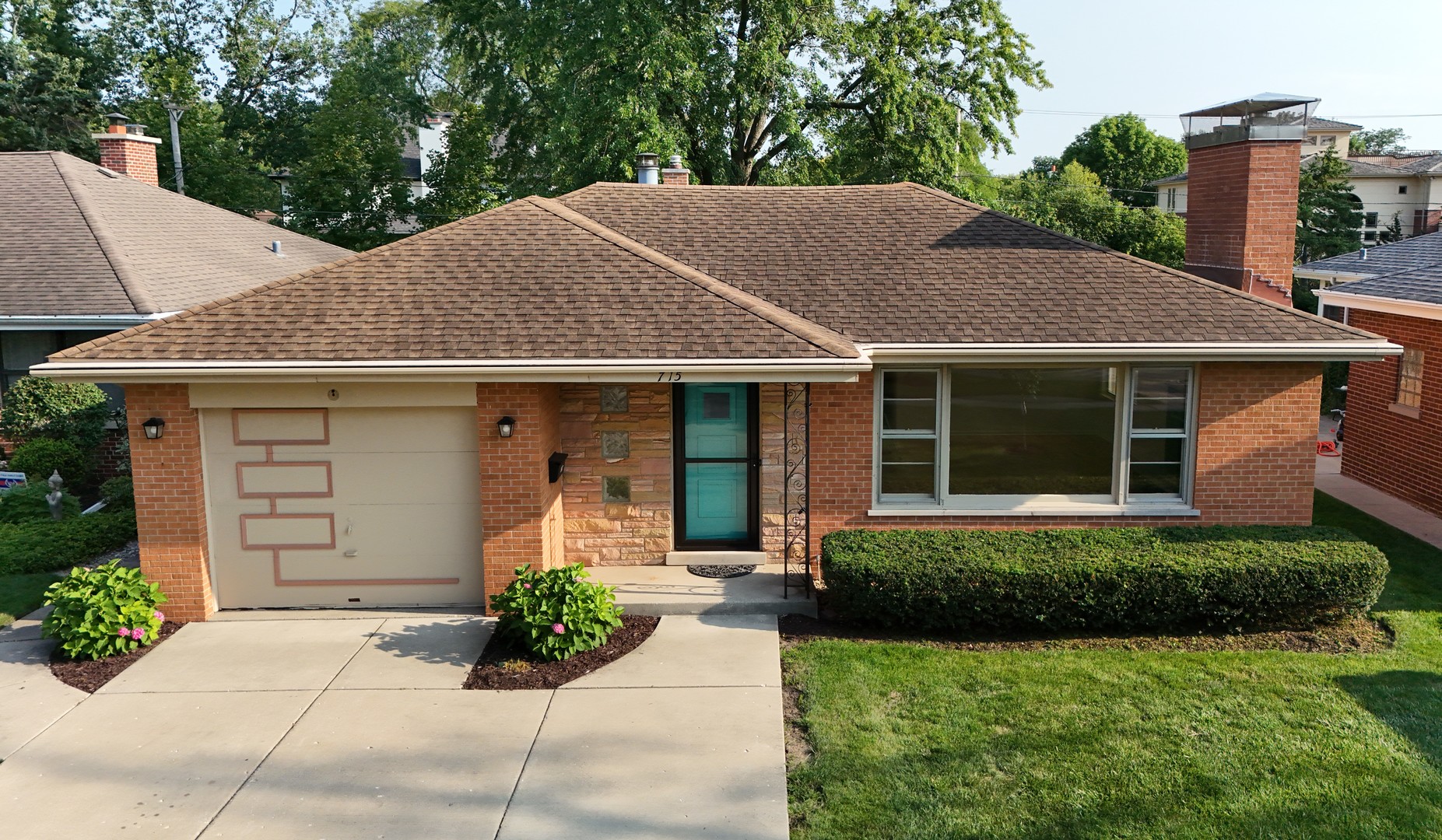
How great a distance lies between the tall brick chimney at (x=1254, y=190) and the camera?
12445 mm

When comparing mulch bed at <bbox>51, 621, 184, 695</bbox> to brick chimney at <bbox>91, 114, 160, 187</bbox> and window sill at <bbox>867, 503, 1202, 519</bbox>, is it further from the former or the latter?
brick chimney at <bbox>91, 114, 160, 187</bbox>

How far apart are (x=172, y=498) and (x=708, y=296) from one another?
527 centimetres

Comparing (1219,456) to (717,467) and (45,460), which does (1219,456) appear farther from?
(45,460)

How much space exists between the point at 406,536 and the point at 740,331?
370 cm

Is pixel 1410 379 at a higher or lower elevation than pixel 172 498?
higher

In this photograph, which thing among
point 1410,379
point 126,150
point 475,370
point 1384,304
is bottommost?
point 1410,379

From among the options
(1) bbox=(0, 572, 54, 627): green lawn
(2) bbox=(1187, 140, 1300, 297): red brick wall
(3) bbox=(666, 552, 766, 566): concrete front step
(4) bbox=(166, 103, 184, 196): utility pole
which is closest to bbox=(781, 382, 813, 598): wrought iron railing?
(3) bbox=(666, 552, 766, 566): concrete front step

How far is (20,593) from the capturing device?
10.7 m

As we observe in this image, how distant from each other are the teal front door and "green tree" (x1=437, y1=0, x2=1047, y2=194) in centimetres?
1335

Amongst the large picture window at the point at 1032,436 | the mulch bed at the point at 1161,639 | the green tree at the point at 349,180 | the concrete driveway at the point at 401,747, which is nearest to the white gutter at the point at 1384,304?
the large picture window at the point at 1032,436

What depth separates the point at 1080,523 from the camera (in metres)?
10.9

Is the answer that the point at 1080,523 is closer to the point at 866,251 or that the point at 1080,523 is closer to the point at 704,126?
the point at 866,251

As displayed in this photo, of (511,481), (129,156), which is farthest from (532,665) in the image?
(129,156)

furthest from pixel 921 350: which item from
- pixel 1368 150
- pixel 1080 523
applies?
pixel 1368 150
